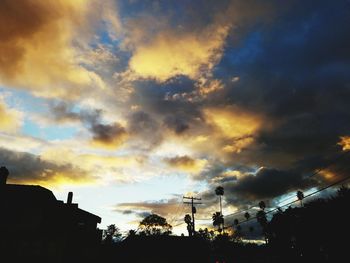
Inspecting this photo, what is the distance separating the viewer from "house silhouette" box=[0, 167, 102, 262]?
98.3 feet

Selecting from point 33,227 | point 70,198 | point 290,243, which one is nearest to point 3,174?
point 33,227

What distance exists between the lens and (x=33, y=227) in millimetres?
31234

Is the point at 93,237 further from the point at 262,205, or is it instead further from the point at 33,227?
the point at 262,205

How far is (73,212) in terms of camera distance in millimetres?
40625

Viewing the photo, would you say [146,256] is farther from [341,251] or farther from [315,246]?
[315,246]

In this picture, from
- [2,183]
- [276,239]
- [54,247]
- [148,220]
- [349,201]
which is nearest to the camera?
[54,247]

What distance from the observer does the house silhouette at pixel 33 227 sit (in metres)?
30.0

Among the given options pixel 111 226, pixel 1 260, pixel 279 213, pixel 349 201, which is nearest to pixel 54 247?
pixel 1 260

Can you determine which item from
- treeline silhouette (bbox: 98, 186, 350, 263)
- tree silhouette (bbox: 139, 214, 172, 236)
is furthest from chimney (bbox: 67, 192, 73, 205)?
tree silhouette (bbox: 139, 214, 172, 236)

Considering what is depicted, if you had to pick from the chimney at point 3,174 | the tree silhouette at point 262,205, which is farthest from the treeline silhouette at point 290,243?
the tree silhouette at point 262,205

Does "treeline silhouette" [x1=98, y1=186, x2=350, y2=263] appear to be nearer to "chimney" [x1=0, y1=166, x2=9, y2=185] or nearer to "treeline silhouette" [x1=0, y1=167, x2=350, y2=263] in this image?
"treeline silhouette" [x1=0, y1=167, x2=350, y2=263]

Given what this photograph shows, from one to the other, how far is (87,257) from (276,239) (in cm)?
5811

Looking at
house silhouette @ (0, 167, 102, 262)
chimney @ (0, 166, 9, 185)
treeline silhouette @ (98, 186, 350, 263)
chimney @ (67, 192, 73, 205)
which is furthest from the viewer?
chimney @ (67, 192, 73, 205)

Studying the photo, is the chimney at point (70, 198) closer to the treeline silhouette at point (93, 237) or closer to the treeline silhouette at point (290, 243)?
the treeline silhouette at point (93, 237)
